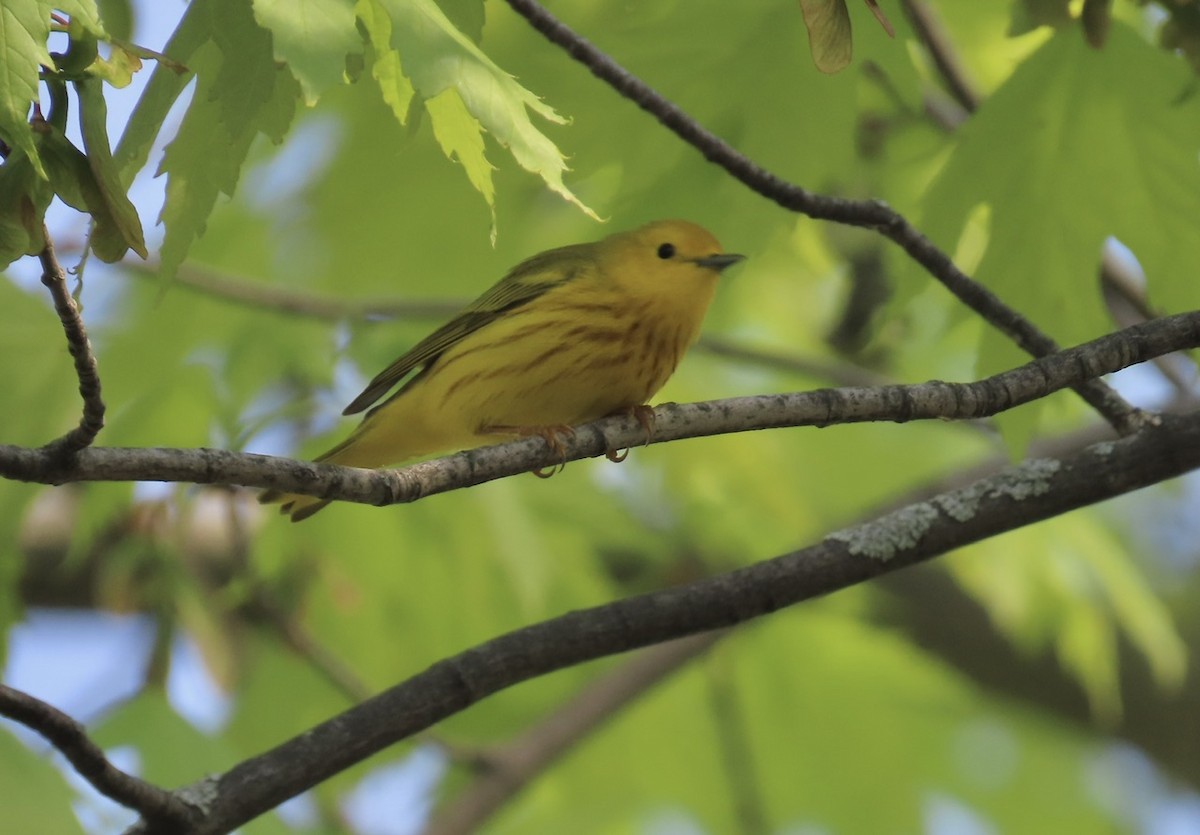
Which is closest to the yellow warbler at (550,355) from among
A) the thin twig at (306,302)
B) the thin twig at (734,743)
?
the thin twig at (306,302)

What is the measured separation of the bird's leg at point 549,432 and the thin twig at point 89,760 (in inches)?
31.3

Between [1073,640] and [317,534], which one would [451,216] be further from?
[1073,640]

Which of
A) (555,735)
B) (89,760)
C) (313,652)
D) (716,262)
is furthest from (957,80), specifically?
(89,760)

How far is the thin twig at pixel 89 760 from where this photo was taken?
1974mm

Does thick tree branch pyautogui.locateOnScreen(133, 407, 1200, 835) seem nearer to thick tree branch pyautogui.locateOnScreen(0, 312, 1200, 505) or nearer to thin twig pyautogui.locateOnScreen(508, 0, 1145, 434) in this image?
thin twig pyautogui.locateOnScreen(508, 0, 1145, 434)

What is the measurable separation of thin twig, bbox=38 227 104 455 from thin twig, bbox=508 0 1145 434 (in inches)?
38.7

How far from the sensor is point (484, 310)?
143 inches

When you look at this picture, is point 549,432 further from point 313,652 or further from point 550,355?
point 313,652

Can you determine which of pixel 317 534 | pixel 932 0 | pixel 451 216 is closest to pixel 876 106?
pixel 932 0

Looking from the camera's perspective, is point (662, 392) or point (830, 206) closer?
point (830, 206)

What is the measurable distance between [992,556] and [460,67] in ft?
13.1

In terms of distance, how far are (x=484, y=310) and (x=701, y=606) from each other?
4.41 feet

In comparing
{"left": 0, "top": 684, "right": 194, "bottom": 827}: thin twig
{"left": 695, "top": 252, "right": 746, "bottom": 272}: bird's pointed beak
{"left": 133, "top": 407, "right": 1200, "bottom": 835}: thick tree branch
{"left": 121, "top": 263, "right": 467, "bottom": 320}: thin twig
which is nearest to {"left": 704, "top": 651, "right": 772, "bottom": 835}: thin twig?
{"left": 121, "top": 263, "right": 467, "bottom": 320}: thin twig

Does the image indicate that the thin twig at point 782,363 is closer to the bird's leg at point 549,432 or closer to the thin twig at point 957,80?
the thin twig at point 957,80
